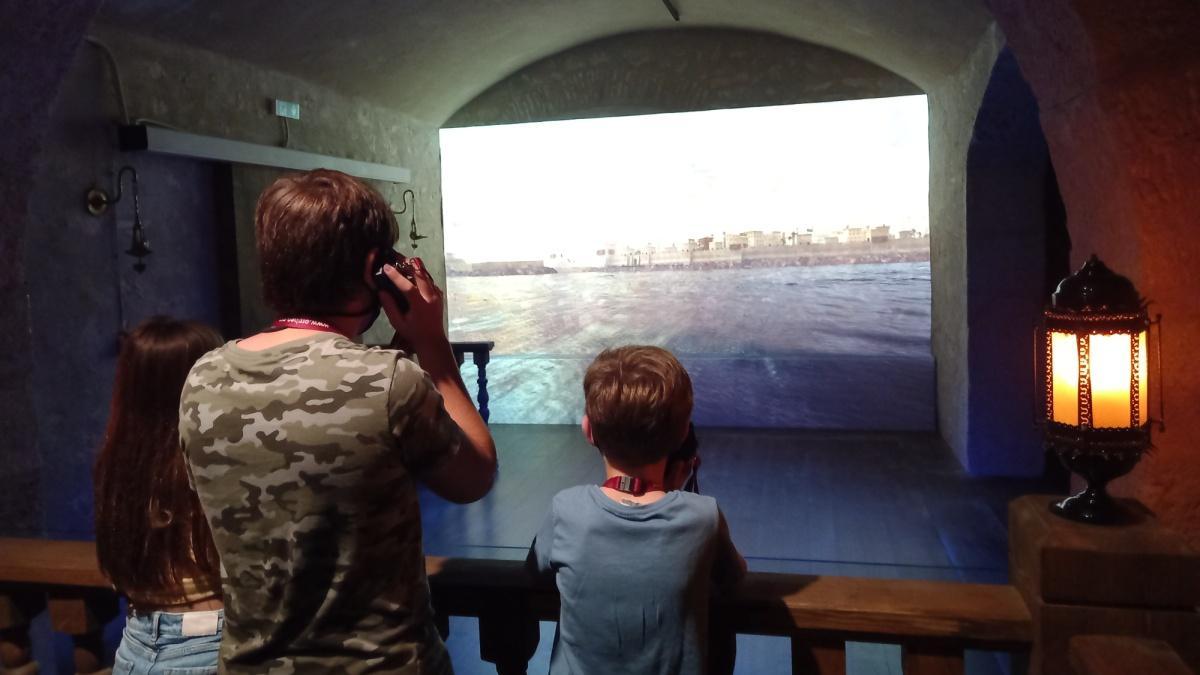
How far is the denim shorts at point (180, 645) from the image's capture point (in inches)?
49.3

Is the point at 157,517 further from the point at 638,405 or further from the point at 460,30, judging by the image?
the point at 460,30

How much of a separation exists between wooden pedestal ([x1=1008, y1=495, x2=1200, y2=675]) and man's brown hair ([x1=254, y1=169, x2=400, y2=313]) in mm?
901

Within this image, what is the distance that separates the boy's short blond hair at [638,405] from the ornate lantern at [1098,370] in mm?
815

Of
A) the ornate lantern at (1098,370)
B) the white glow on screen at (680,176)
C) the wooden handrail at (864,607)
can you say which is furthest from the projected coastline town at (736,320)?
the wooden handrail at (864,607)

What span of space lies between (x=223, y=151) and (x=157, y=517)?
401cm

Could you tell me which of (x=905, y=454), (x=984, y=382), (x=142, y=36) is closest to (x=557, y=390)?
(x=905, y=454)

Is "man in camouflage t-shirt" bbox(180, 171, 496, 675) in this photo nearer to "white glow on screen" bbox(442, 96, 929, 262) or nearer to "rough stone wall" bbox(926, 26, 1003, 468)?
"rough stone wall" bbox(926, 26, 1003, 468)

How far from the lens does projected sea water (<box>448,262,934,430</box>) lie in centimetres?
694

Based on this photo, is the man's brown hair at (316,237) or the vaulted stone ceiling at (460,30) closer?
the man's brown hair at (316,237)

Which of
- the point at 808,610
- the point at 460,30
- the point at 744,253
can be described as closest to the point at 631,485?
the point at 808,610

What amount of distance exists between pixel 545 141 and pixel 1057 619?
23.1 ft

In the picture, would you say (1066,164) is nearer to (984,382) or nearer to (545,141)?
(984,382)

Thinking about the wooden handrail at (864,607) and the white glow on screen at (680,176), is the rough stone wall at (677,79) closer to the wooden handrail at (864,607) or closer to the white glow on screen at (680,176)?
the white glow on screen at (680,176)

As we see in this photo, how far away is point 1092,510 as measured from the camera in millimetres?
1207
